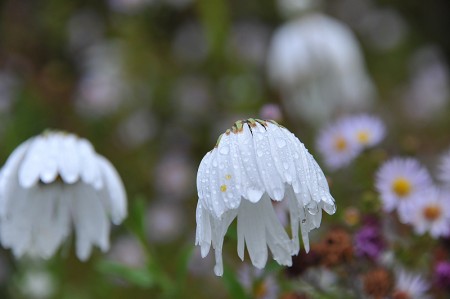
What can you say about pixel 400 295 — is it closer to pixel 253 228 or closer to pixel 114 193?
pixel 253 228

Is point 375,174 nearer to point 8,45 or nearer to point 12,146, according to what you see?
point 12,146

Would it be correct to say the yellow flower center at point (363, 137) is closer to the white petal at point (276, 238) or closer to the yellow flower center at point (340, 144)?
the yellow flower center at point (340, 144)

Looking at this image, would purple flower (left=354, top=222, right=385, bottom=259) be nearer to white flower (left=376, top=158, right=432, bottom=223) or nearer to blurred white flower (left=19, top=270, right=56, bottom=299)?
white flower (left=376, top=158, right=432, bottom=223)

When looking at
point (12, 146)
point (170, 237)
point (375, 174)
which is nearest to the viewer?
point (375, 174)

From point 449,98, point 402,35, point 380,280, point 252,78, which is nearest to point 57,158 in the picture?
point 380,280

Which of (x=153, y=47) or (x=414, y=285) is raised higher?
(x=414, y=285)

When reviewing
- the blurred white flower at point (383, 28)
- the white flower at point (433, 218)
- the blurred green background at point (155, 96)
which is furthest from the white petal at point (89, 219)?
the blurred white flower at point (383, 28)
